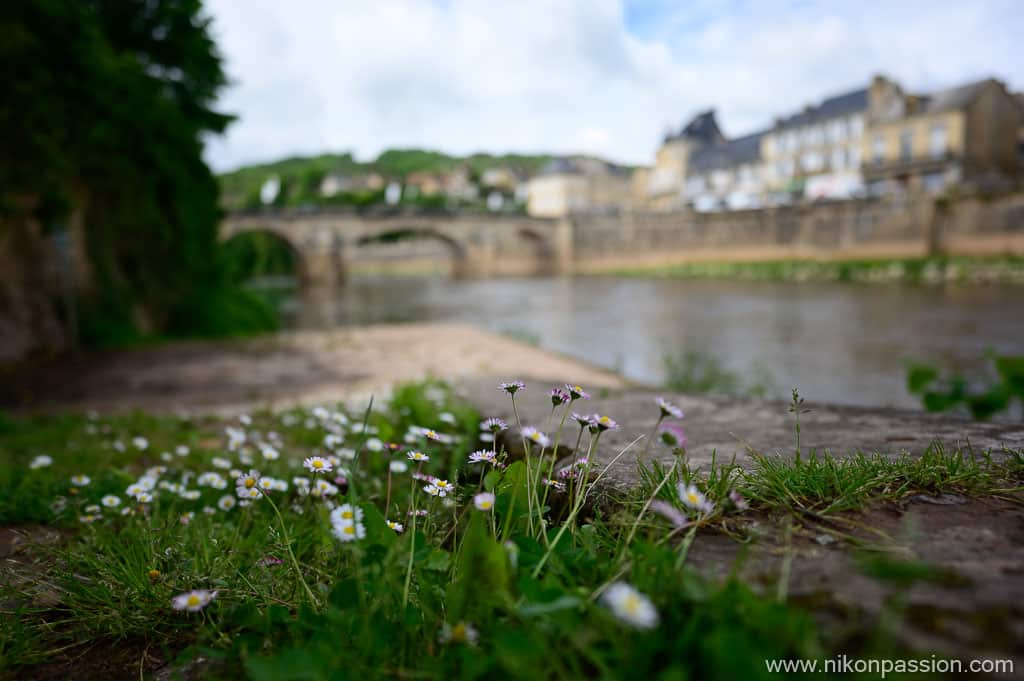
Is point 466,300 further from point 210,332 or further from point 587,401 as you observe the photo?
point 587,401

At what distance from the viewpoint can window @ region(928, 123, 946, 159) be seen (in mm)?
43344

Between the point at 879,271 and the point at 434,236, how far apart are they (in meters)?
32.3

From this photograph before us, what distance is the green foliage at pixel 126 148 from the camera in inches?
332

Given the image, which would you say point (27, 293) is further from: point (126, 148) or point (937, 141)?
point (937, 141)

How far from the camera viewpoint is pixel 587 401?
3.26 m

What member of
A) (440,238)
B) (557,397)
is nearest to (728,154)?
(440,238)

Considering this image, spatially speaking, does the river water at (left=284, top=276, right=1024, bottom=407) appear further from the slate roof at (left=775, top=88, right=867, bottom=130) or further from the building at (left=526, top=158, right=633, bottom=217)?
the building at (left=526, top=158, right=633, bottom=217)

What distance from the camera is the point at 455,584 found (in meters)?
1.19

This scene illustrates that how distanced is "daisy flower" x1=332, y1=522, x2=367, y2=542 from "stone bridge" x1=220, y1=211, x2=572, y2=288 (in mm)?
42632

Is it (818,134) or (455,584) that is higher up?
(818,134)

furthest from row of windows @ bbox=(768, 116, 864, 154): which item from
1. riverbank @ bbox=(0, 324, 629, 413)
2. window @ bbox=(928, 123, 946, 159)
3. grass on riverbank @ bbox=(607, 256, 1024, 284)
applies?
riverbank @ bbox=(0, 324, 629, 413)

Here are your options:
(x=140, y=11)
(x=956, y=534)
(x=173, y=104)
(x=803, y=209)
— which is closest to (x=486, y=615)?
(x=956, y=534)

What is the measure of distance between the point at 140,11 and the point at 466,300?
19.5m

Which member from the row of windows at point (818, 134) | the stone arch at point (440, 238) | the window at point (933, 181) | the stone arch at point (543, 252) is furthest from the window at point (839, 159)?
the stone arch at point (440, 238)
